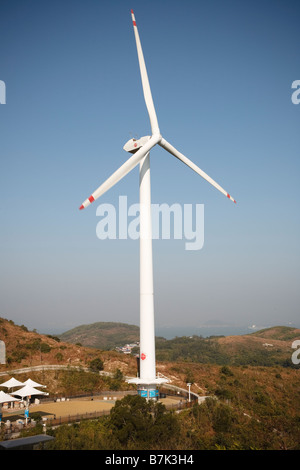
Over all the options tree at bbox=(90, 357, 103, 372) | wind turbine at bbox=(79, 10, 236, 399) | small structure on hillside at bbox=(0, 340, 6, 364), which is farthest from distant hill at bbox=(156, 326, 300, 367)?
wind turbine at bbox=(79, 10, 236, 399)

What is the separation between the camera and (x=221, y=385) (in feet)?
184

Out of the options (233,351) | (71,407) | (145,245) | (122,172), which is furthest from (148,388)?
(233,351)

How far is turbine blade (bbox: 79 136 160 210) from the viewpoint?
31.3 meters

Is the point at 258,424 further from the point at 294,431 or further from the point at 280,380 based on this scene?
the point at 280,380

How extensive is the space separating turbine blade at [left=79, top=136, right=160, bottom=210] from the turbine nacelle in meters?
0.73

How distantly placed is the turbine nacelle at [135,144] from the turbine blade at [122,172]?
0.73 m

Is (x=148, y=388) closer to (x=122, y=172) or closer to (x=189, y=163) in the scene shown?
(x=122, y=172)

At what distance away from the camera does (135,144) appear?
39.7 metres

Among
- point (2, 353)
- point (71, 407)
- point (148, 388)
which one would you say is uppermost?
point (148, 388)

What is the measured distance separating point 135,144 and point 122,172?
18.4 ft

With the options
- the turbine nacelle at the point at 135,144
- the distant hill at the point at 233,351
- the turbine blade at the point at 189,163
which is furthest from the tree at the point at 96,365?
the distant hill at the point at 233,351

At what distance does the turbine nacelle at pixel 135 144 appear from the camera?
3947cm

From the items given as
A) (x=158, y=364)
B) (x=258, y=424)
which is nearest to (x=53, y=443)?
(x=258, y=424)

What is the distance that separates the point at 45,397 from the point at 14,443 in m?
27.7
